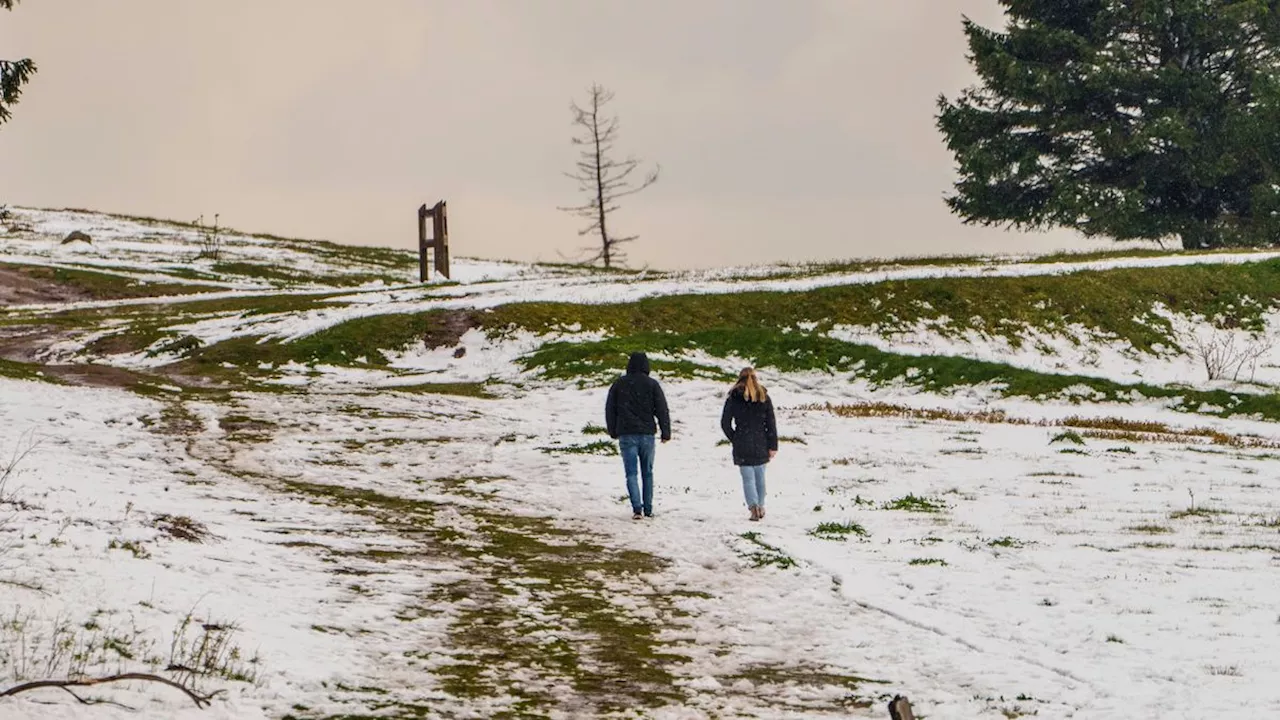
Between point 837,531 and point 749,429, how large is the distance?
176 centimetres

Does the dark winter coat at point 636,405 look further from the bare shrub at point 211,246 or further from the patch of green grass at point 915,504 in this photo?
the bare shrub at point 211,246

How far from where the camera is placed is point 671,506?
17.0 metres

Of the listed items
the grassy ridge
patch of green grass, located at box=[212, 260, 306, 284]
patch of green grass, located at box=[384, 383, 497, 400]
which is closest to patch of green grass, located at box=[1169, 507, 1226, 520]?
the grassy ridge

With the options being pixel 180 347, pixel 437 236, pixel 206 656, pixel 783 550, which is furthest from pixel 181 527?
pixel 437 236

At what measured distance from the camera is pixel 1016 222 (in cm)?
5534

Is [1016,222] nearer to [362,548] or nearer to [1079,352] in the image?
[1079,352]

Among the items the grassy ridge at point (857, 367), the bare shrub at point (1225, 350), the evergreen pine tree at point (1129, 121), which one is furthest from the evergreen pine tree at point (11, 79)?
the evergreen pine tree at point (1129, 121)

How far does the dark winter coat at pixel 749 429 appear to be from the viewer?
15.7 metres

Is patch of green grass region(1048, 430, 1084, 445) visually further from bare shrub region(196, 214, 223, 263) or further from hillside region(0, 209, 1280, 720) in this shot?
bare shrub region(196, 214, 223, 263)

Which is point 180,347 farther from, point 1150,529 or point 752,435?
point 1150,529

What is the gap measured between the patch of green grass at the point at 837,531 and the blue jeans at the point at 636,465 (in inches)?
87.9

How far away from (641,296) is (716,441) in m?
17.2

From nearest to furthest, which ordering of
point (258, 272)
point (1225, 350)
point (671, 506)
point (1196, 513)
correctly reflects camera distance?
point (1196, 513)
point (671, 506)
point (1225, 350)
point (258, 272)

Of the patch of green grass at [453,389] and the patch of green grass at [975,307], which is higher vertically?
the patch of green grass at [975,307]
